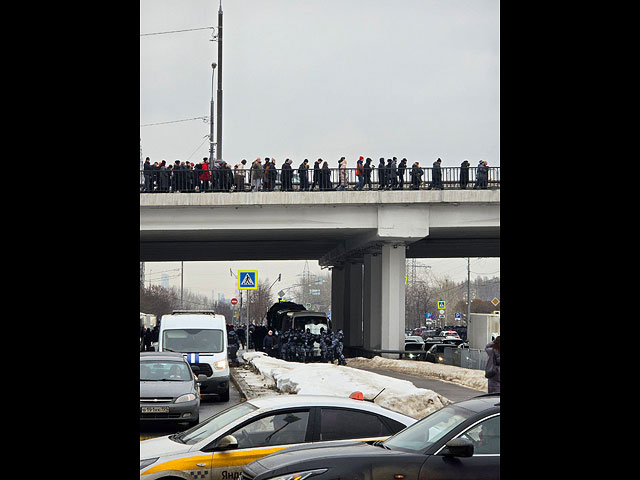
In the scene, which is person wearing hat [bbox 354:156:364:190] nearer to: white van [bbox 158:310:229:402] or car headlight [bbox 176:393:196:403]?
white van [bbox 158:310:229:402]

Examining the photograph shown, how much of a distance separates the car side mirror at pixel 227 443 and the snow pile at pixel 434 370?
18371 mm

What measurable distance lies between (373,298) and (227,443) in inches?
1331

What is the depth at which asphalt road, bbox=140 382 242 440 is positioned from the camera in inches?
638

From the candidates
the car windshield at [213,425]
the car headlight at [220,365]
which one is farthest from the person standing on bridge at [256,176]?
the car windshield at [213,425]

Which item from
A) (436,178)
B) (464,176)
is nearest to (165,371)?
(436,178)

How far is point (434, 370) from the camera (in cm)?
3195

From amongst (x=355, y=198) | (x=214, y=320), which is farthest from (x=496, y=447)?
(x=355, y=198)

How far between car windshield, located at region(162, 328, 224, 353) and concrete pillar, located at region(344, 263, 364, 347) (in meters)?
26.6

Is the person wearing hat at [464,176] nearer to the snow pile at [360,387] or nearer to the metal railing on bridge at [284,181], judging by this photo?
the metal railing on bridge at [284,181]

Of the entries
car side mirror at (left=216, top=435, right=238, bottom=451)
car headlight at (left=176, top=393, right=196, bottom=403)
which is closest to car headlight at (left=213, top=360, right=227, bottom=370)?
car headlight at (left=176, top=393, right=196, bottom=403)

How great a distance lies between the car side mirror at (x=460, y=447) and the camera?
7.41m
